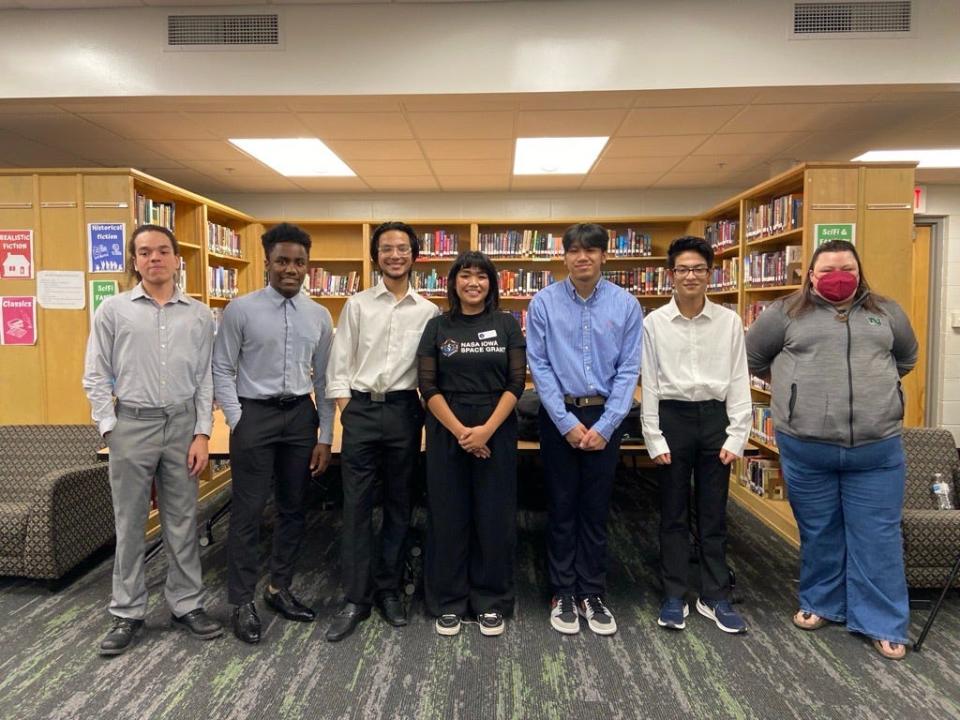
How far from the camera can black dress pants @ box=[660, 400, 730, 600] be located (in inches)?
96.3

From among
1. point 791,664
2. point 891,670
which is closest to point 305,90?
point 791,664

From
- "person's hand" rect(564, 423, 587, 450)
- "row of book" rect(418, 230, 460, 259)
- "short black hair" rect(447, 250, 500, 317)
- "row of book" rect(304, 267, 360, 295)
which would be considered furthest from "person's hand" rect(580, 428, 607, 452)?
"row of book" rect(304, 267, 360, 295)

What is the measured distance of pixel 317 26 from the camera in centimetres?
332

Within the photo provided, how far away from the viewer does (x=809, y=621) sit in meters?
2.51

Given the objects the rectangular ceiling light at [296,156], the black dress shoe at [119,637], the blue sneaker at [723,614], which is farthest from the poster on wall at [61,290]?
the blue sneaker at [723,614]

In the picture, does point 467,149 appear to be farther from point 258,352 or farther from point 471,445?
point 471,445

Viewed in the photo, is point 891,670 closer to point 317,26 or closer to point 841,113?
point 841,113

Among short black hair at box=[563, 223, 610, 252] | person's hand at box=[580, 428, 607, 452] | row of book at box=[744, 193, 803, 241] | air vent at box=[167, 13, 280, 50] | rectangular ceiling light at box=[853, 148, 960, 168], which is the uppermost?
air vent at box=[167, 13, 280, 50]

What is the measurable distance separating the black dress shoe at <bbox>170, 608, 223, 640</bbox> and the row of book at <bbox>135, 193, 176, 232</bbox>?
8.51 ft

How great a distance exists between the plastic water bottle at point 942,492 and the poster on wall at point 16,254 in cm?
537

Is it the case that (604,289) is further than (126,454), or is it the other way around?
(604,289)

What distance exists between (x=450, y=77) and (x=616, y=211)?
11.0ft

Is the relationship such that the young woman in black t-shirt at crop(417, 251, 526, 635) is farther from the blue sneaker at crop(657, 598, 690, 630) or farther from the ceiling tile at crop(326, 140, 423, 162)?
the ceiling tile at crop(326, 140, 423, 162)

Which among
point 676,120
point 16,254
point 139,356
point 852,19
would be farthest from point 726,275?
point 16,254
